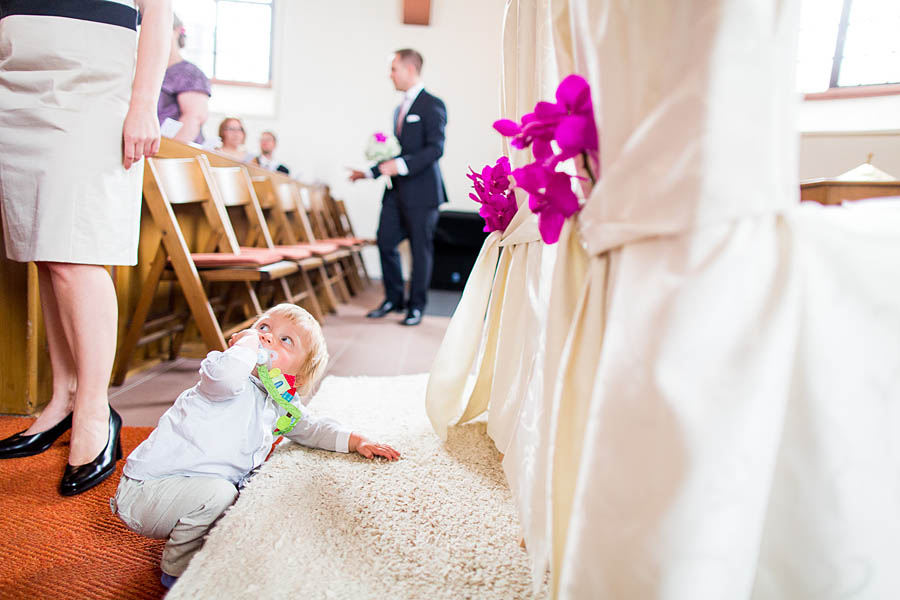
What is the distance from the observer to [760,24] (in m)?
0.54

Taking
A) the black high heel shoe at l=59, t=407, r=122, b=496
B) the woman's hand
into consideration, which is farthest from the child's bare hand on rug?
the woman's hand

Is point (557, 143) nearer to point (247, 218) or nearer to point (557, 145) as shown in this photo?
point (557, 145)

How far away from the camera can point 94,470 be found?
1156 millimetres

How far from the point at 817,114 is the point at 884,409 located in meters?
5.61

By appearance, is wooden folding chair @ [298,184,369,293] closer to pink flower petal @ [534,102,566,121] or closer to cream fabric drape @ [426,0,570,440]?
cream fabric drape @ [426,0,570,440]

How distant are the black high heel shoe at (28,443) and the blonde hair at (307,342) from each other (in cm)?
63

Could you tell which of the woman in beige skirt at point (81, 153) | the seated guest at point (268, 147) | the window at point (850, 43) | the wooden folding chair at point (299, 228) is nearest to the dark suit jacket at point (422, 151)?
the wooden folding chair at point (299, 228)

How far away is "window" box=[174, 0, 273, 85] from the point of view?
6277 millimetres

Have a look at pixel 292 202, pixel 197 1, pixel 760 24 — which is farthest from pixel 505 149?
pixel 197 1

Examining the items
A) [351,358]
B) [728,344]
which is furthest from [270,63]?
[728,344]

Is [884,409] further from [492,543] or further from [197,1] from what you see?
[197,1]

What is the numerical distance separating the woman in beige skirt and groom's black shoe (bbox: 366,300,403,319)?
2.47 m

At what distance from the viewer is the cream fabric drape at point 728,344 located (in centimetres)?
55

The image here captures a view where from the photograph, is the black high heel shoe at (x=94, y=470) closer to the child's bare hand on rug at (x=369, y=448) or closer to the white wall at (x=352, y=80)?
the child's bare hand on rug at (x=369, y=448)
